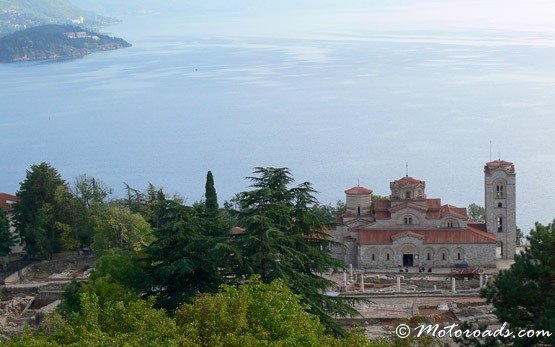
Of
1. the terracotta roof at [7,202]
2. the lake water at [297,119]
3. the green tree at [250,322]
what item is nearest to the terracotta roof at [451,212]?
the terracotta roof at [7,202]

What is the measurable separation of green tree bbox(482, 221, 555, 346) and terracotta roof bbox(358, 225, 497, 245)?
60.3 feet

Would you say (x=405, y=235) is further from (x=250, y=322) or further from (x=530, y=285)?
(x=250, y=322)

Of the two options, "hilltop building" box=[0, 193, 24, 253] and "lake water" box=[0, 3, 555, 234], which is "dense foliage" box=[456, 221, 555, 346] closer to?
"hilltop building" box=[0, 193, 24, 253]

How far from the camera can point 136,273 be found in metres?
21.3

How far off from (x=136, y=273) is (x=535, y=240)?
936cm

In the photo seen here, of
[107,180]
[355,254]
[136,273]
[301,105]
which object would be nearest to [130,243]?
[355,254]

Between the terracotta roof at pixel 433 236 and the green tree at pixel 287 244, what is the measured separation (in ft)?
45.4

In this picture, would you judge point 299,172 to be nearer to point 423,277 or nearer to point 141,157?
point 141,157

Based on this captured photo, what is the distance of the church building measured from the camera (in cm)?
3353

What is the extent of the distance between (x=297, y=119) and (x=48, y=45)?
96.8m

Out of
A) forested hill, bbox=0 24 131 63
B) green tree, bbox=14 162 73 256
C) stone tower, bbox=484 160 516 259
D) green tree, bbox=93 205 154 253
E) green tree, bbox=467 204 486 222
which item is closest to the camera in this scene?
green tree, bbox=93 205 154 253

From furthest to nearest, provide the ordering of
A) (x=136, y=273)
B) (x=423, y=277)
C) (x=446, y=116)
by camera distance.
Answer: (x=446, y=116)
(x=423, y=277)
(x=136, y=273)

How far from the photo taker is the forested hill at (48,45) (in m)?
170

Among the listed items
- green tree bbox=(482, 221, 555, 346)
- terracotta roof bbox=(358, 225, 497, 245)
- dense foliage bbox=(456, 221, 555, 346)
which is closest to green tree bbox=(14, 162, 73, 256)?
terracotta roof bbox=(358, 225, 497, 245)
